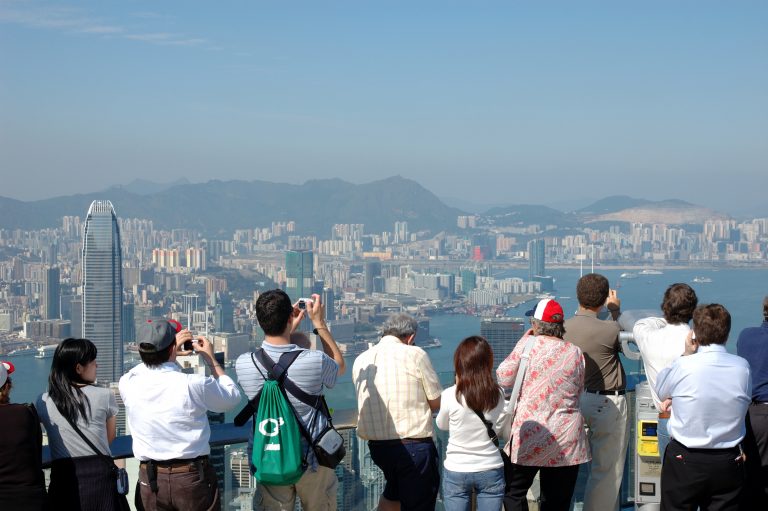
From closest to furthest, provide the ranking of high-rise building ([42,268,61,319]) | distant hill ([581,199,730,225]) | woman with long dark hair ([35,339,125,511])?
woman with long dark hair ([35,339,125,511]), high-rise building ([42,268,61,319]), distant hill ([581,199,730,225])

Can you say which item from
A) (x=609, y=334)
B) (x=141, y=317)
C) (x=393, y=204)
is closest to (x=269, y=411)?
(x=609, y=334)

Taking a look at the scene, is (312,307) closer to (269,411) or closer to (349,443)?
(269,411)

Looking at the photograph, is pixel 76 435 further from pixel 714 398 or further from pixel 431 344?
pixel 431 344

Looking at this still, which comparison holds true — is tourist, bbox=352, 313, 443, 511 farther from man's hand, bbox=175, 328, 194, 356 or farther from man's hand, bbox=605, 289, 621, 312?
man's hand, bbox=605, 289, 621, 312

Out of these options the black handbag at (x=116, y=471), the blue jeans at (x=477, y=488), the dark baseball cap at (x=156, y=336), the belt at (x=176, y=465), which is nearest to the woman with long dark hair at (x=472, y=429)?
the blue jeans at (x=477, y=488)

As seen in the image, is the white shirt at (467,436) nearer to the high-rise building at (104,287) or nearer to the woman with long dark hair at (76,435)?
the woman with long dark hair at (76,435)

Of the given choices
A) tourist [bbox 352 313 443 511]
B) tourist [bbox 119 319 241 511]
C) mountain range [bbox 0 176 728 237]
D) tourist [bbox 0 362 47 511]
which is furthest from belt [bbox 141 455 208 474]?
mountain range [bbox 0 176 728 237]

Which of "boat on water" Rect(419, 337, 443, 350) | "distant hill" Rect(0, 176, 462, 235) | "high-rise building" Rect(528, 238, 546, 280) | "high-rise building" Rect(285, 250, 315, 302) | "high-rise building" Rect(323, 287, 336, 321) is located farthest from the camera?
"distant hill" Rect(0, 176, 462, 235)

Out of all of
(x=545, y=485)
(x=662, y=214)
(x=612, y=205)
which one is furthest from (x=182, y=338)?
(x=612, y=205)
